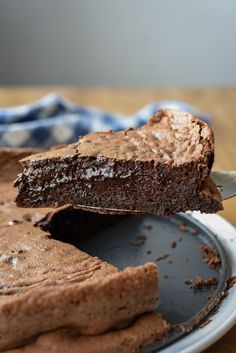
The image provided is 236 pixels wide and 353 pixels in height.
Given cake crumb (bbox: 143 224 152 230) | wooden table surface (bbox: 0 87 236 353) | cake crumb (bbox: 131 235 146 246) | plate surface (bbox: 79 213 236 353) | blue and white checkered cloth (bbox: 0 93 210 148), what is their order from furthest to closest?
1. wooden table surface (bbox: 0 87 236 353)
2. blue and white checkered cloth (bbox: 0 93 210 148)
3. cake crumb (bbox: 143 224 152 230)
4. cake crumb (bbox: 131 235 146 246)
5. plate surface (bbox: 79 213 236 353)

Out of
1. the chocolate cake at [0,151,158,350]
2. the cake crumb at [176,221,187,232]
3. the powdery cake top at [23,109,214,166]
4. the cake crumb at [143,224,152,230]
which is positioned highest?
the powdery cake top at [23,109,214,166]

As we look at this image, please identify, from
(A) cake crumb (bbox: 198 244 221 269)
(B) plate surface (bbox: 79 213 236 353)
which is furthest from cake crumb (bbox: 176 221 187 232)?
(A) cake crumb (bbox: 198 244 221 269)

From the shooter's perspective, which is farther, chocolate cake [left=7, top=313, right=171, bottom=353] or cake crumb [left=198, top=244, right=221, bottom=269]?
cake crumb [left=198, top=244, right=221, bottom=269]

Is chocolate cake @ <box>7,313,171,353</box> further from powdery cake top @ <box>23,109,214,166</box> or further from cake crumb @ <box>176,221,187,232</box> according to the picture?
cake crumb @ <box>176,221,187,232</box>

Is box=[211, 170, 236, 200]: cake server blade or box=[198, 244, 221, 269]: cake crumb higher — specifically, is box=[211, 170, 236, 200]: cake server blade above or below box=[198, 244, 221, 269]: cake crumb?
above

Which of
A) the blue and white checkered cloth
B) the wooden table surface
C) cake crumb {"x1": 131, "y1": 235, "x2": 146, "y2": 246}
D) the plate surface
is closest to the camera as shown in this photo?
the plate surface

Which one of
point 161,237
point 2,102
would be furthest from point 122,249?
point 2,102

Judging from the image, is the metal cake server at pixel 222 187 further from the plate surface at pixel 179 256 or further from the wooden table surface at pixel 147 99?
the wooden table surface at pixel 147 99

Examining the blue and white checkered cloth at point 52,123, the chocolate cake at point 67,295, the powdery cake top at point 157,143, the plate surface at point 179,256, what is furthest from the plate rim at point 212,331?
the blue and white checkered cloth at point 52,123
